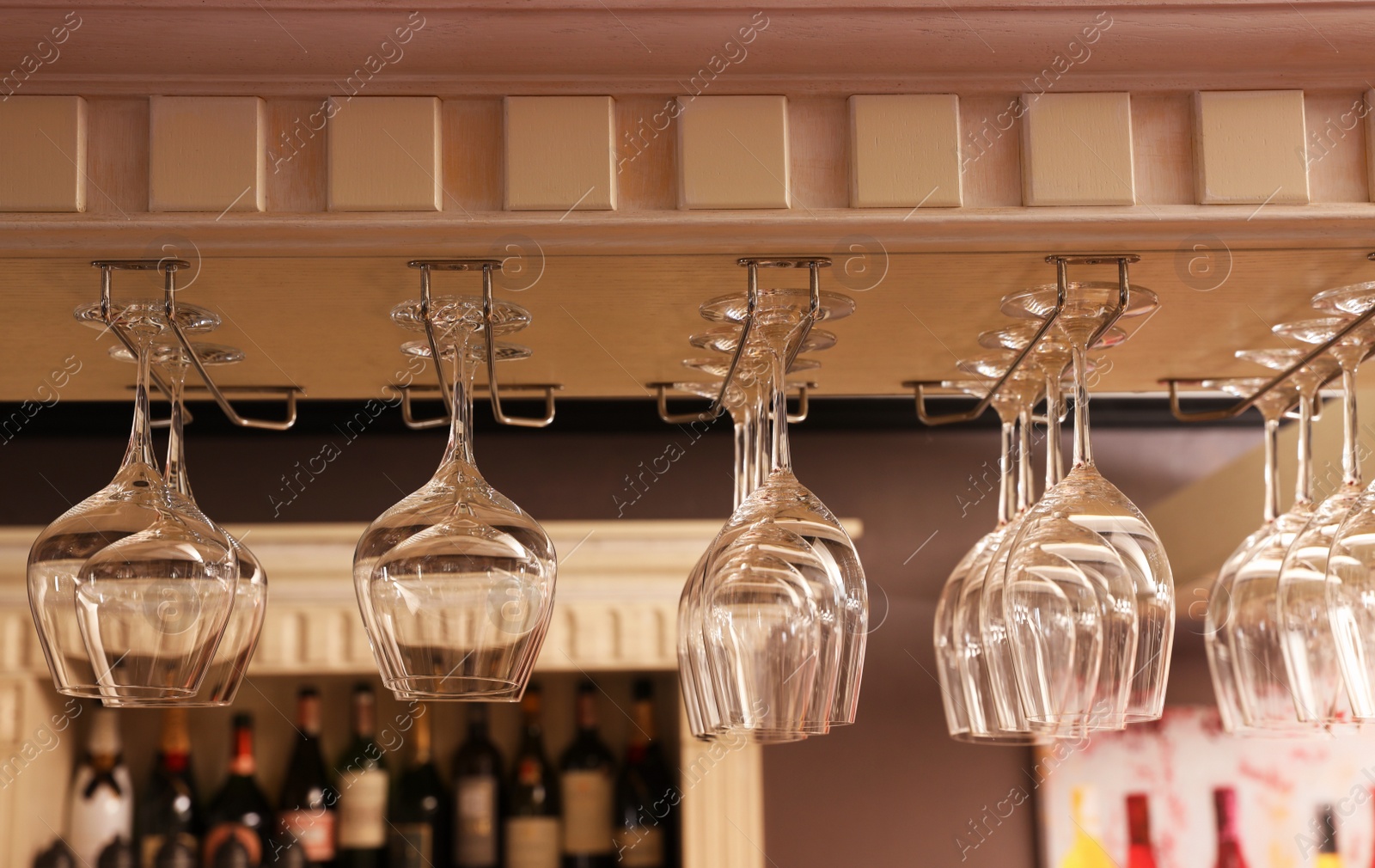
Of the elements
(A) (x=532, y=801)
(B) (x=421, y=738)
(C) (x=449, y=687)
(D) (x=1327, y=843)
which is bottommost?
(D) (x=1327, y=843)

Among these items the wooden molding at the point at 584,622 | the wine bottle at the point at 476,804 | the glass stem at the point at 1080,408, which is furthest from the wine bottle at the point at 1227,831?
the glass stem at the point at 1080,408

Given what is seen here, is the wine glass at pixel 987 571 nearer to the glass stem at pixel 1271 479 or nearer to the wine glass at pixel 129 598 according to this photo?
the glass stem at pixel 1271 479

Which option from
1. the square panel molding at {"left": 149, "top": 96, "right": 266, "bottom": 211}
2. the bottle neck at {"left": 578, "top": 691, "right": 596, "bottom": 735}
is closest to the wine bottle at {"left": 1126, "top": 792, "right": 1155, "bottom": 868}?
the bottle neck at {"left": 578, "top": 691, "right": 596, "bottom": 735}

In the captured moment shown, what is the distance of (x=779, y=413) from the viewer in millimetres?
676

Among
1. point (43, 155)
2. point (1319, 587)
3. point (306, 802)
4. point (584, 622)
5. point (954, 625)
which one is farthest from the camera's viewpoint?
point (306, 802)

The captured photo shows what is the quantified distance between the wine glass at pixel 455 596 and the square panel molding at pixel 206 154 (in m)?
0.16

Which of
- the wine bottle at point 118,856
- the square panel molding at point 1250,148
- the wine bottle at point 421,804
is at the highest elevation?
the square panel molding at point 1250,148

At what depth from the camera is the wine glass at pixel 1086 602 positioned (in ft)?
2.15

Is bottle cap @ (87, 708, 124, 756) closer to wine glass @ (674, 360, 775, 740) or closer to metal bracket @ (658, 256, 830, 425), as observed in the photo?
wine glass @ (674, 360, 775, 740)

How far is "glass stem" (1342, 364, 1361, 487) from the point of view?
0.72 metres

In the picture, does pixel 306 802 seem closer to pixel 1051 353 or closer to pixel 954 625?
pixel 954 625

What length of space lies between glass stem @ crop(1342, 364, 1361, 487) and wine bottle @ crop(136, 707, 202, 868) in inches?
68.8

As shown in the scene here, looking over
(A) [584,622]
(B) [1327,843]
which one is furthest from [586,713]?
(B) [1327,843]

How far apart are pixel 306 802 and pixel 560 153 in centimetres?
169
